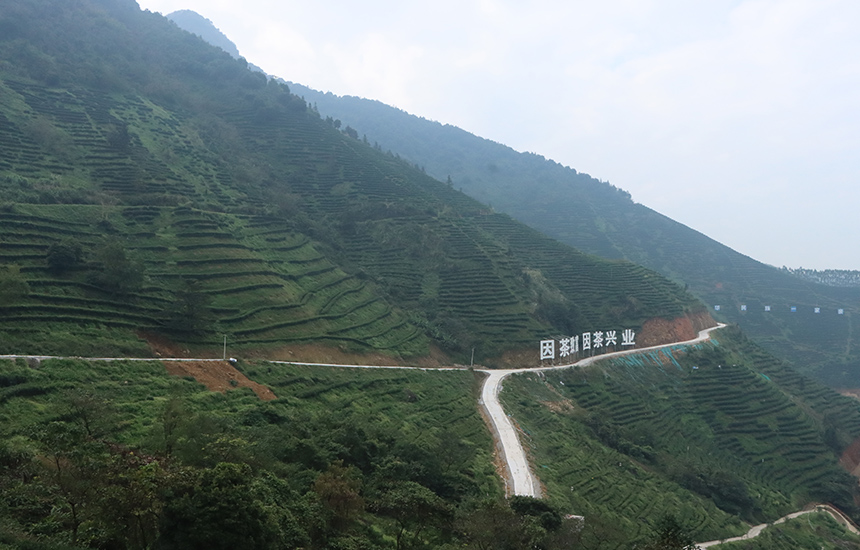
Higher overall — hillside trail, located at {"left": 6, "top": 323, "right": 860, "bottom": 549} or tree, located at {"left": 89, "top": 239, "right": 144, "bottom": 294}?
tree, located at {"left": 89, "top": 239, "right": 144, "bottom": 294}

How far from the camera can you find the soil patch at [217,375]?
79.2 feet

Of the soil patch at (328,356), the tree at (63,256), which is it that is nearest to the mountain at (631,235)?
the soil patch at (328,356)

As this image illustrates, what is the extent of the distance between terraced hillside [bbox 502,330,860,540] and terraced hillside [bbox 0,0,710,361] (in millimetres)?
7049

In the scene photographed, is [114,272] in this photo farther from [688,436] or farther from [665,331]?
[665,331]

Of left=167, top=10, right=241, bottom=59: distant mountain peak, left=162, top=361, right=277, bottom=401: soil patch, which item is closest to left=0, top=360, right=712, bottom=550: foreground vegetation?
left=162, top=361, right=277, bottom=401: soil patch

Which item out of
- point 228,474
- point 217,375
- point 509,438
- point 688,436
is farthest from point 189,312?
point 688,436

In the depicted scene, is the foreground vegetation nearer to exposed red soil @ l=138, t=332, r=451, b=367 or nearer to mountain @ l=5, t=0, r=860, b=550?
mountain @ l=5, t=0, r=860, b=550

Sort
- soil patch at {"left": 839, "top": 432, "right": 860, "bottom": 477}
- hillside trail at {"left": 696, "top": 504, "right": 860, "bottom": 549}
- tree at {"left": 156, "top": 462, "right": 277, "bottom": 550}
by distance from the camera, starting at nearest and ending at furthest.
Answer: tree at {"left": 156, "top": 462, "right": 277, "bottom": 550}
hillside trail at {"left": 696, "top": 504, "right": 860, "bottom": 549}
soil patch at {"left": 839, "top": 432, "right": 860, "bottom": 477}

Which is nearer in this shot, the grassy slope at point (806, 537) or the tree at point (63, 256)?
the grassy slope at point (806, 537)

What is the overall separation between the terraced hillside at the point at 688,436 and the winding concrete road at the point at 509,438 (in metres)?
0.88

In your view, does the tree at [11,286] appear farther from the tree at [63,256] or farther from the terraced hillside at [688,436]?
the terraced hillside at [688,436]

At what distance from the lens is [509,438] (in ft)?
94.4

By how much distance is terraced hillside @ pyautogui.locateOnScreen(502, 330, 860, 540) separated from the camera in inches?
1086

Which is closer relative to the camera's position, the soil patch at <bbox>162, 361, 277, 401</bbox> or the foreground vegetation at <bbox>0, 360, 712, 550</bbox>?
the foreground vegetation at <bbox>0, 360, 712, 550</bbox>
